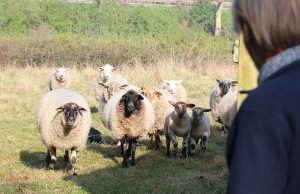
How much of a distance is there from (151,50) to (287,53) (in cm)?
3016

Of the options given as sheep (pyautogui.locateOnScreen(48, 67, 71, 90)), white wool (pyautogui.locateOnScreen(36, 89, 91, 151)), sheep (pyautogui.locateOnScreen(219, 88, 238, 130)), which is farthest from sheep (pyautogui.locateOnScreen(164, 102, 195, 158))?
sheep (pyautogui.locateOnScreen(48, 67, 71, 90))

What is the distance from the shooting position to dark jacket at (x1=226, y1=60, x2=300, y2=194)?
145 cm

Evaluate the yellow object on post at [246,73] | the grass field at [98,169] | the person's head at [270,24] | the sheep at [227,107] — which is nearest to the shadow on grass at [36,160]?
the grass field at [98,169]

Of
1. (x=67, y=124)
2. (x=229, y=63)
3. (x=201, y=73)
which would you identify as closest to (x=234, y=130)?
(x=67, y=124)

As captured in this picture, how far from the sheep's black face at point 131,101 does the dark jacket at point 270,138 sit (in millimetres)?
9277

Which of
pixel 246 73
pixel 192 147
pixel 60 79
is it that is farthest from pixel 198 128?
pixel 60 79

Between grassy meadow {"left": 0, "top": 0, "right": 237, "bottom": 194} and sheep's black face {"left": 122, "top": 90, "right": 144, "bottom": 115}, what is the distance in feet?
3.63

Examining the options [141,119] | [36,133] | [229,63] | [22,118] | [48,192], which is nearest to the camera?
[48,192]

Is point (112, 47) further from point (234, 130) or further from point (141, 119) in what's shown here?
point (234, 130)

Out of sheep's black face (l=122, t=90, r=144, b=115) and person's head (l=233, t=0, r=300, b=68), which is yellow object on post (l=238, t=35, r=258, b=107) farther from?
sheep's black face (l=122, t=90, r=144, b=115)

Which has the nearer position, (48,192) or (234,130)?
(234,130)

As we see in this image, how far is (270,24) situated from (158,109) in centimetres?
1136

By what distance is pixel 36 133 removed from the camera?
1405cm

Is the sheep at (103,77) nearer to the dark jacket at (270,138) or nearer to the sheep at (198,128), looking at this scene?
the sheep at (198,128)
